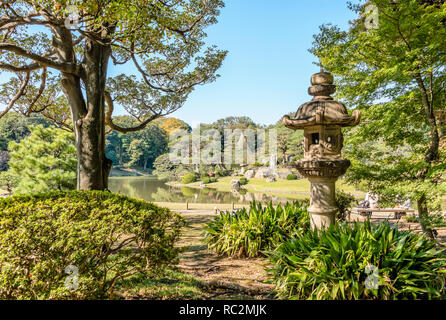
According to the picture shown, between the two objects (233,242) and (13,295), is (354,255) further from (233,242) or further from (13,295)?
(13,295)

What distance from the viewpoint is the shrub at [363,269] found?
8.67ft

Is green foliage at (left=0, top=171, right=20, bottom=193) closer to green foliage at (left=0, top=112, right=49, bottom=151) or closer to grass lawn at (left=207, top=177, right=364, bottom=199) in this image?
grass lawn at (left=207, top=177, right=364, bottom=199)

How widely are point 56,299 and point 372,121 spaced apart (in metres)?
5.75

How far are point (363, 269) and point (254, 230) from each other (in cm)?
238

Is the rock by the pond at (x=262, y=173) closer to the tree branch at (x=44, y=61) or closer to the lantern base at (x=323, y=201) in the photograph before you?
the lantern base at (x=323, y=201)

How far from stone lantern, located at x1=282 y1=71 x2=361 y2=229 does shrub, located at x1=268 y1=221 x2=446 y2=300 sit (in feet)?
3.27

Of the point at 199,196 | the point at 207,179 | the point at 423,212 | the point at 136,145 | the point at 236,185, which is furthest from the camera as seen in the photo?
the point at 136,145

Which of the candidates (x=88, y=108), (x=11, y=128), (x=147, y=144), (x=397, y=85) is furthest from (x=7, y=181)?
(x=147, y=144)

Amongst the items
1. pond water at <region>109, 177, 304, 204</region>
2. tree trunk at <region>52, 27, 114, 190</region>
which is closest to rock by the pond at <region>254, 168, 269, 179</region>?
pond water at <region>109, 177, 304, 204</region>

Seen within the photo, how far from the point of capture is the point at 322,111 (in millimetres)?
4004

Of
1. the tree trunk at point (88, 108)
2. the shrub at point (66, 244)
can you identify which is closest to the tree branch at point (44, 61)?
the tree trunk at point (88, 108)

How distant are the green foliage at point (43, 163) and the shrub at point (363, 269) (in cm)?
775

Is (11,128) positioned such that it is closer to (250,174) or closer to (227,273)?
(250,174)
